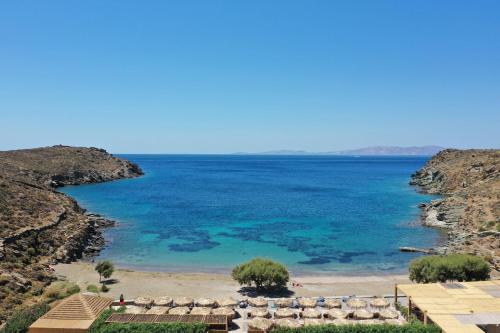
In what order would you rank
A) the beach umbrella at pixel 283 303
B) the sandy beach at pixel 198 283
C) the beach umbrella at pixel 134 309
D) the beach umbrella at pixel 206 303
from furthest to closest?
the sandy beach at pixel 198 283, the beach umbrella at pixel 283 303, the beach umbrella at pixel 206 303, the beach umbrella at pixel 134 309

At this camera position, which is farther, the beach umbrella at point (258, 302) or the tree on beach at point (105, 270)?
the tree on beach at point (105, 270)

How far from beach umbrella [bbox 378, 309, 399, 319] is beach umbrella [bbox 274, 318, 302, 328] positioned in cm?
583

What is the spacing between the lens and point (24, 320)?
79.9 ft

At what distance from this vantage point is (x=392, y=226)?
66.4m

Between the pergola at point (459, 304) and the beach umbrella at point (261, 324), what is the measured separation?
901 centimetres

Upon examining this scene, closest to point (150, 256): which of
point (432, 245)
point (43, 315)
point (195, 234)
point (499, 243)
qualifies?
point (195, 234)

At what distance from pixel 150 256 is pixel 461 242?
38.4 meters

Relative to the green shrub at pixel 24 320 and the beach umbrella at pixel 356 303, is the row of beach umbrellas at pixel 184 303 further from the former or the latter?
the beach umbrella at pixel 356 303

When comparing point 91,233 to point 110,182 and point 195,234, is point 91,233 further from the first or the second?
point 110,182

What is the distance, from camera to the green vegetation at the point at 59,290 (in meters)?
31.3

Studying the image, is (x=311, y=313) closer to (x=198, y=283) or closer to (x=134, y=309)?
(x=134, y=309)

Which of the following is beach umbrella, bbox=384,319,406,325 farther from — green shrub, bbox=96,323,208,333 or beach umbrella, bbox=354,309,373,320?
green shrub, bbox=96,323,208,333

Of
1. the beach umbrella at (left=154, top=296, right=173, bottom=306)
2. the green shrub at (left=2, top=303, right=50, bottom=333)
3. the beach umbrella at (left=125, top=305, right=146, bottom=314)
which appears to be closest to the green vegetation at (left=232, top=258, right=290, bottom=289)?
the beach umbrella at (left=154, top=296, right=173, bottom=306)

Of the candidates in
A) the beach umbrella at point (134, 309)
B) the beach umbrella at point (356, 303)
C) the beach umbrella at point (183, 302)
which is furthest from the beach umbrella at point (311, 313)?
the beach umbrella at point (134, 309)
